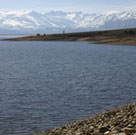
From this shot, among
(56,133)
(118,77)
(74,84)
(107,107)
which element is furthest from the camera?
(118,77)

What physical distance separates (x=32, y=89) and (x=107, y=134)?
26.9 meters

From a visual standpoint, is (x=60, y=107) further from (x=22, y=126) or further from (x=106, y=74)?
(x=106, y=74)

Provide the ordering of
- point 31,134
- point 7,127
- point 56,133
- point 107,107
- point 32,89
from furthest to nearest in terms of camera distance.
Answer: point 32,89 < point 107,107 < point 7,127 < point 31,134 < point 56,133

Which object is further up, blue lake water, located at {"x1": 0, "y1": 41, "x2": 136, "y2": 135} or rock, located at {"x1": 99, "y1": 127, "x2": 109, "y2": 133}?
rock, located at {"x1": 99, "y1": 127, "x2": 109, "y2": 133}

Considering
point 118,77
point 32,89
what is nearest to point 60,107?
point 32,89

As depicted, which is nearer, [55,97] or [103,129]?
[103,129]

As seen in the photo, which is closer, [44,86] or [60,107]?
[60,107]

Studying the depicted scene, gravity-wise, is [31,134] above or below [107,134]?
below

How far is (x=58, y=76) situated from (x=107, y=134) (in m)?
39.1

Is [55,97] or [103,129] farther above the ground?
[103,129]

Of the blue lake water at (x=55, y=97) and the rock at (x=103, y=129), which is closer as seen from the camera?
the rock at (x=103, y=129)

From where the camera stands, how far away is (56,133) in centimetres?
2344

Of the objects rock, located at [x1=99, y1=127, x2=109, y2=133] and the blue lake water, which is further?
the blue lake water

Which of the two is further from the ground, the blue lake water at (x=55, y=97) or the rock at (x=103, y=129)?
the rock at (x=103, y=129)
